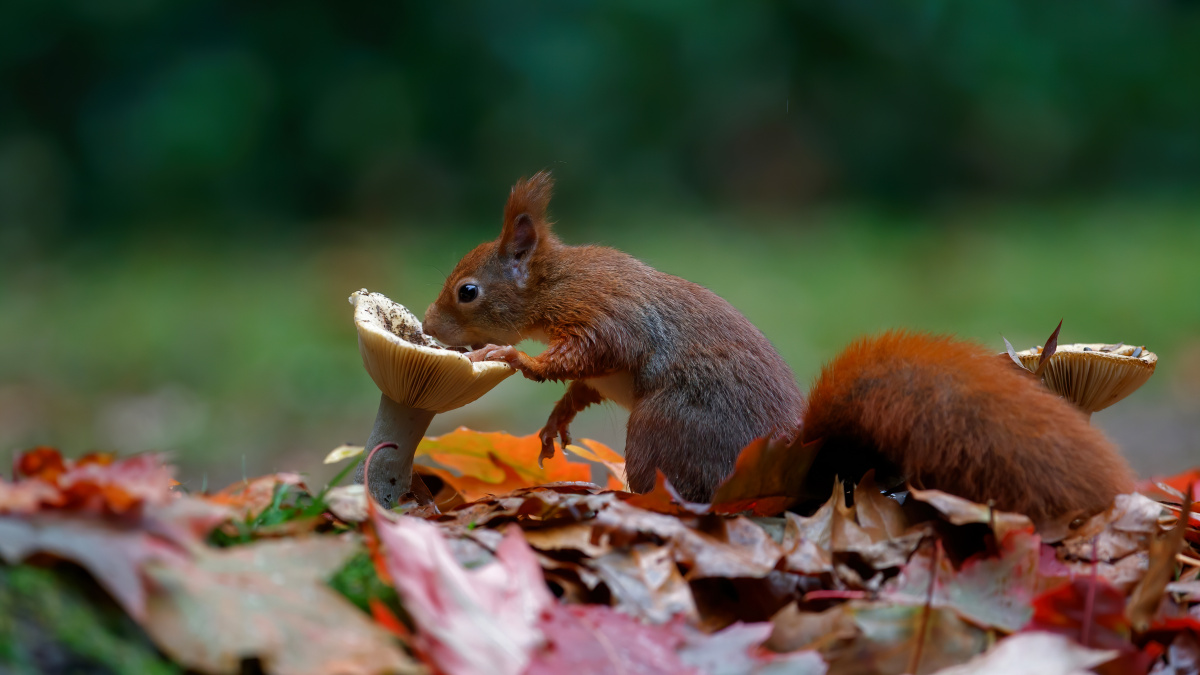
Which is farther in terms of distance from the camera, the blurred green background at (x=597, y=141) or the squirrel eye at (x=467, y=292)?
the blurred green background at (x=597, y=141)

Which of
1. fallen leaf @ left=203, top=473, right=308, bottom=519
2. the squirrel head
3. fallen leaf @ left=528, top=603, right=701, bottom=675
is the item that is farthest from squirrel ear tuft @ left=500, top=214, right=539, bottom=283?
fallen leaf @ left=528, top=603, right=701, bottom=675

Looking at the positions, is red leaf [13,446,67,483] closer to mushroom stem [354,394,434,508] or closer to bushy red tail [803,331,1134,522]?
mushroom stem [354,394,434,508]

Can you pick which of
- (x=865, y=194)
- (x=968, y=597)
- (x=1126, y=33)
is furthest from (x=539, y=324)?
(x=1126, y=33)

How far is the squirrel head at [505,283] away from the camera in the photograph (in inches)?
52.5

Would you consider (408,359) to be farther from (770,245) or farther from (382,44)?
(382,44)

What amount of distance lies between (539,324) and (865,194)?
3.43 meters

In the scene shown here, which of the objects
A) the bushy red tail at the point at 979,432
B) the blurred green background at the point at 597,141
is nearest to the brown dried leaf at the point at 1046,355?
the bushy red tail at the point at 979,432

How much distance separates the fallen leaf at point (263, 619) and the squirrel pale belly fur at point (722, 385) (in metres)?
0.48

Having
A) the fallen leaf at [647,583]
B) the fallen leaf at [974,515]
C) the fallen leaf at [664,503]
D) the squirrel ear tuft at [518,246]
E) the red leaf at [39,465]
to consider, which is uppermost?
the squirrel ear tuft at [518,246]

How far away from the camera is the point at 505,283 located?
134 centimetres

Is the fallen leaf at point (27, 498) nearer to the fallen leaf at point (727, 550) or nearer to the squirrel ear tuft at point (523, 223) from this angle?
the fallen leaf at point (727, 550)

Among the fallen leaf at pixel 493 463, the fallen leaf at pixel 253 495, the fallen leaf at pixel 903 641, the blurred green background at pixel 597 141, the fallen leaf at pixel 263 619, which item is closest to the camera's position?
the fallen leaf at pixel 263 619

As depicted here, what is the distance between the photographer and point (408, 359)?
95cm

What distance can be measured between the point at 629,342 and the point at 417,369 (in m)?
0.29
